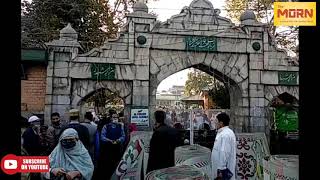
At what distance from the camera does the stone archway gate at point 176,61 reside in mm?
9930

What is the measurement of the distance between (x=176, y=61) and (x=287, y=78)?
11.8 feet

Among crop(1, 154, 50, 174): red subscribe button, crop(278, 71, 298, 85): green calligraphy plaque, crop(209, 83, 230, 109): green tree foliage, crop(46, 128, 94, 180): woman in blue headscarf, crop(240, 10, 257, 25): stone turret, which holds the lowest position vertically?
crop(46, 128, 94, 180): woman in blue headscarf

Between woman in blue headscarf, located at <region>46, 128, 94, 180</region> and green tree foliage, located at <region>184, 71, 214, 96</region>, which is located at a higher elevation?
green tree foliage, located at <region>184, 71, 214, 96</region>

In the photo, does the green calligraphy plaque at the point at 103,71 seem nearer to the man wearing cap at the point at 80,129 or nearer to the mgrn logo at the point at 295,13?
the man wearing cap at the point at 80,129

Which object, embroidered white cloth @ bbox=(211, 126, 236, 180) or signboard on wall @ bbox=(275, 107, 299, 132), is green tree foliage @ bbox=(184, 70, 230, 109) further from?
embroidered white cloth @ bbox=(211, 126, 236, 180)

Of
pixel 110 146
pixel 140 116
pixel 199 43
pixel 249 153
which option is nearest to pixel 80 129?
pixel 110 146

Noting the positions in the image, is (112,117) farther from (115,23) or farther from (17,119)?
(115,23)

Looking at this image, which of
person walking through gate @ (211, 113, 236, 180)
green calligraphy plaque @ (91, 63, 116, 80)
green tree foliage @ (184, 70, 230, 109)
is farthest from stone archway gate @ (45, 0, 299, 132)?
person walking through gate @ (211, 113, 236, 180)

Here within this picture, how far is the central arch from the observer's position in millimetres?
10562

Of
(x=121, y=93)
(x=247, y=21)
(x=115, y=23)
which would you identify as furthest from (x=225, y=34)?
(x=115, y=23)

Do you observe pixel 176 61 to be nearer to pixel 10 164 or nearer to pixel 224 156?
pixel 224 156

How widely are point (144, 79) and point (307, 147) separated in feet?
27.6

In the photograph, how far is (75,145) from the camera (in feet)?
13.8

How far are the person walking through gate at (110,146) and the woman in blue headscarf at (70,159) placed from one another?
242cm
